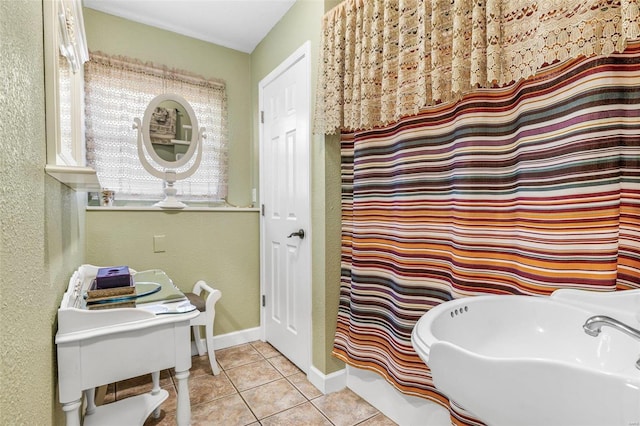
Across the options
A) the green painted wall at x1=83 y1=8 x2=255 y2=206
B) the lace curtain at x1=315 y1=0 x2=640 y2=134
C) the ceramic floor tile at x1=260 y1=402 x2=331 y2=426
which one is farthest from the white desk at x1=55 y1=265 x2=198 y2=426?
the green painted wall at x1=83 y1=8 x2=255 y2=206

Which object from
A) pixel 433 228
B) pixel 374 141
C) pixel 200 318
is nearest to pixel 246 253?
pixel 200 318

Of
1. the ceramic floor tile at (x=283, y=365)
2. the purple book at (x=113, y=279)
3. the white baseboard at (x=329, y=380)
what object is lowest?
the ceramic floor tile at (x=283, y=365)

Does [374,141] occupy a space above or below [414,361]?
above

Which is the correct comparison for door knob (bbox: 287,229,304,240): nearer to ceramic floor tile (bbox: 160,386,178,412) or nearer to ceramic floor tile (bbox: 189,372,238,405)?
ceramic floor tile (bbox: 189,372,238,405)

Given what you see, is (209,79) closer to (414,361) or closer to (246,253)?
(246,253)

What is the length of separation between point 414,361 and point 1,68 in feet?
5.26

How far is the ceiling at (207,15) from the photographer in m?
2.20

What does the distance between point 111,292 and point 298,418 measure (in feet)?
3.70

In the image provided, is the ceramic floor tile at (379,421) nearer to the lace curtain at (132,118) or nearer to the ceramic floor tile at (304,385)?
the ceramic floor tile at (304,385)

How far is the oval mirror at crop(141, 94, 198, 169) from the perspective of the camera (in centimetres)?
221

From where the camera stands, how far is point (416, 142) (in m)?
1.47

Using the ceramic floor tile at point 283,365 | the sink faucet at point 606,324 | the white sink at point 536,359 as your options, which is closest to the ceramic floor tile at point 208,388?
the ceramic floor tile at point 283,365

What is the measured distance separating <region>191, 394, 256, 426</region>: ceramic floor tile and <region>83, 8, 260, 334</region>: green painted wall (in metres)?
0.73

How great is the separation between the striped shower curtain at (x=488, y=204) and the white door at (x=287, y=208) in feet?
0.98
